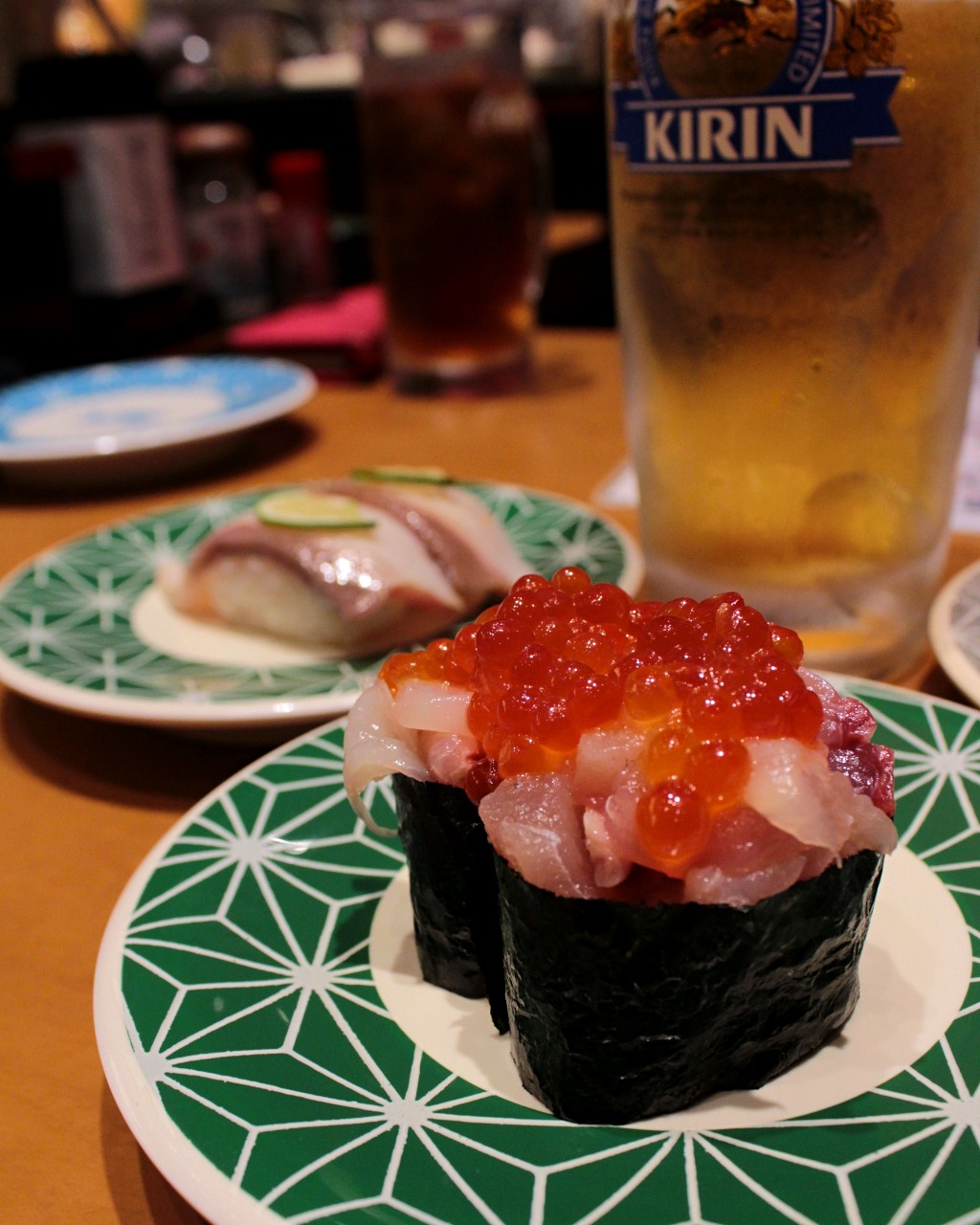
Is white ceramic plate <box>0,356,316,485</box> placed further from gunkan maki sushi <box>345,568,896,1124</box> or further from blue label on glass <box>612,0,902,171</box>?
gunkan maki sushi <box>345,568,896,1124</box>

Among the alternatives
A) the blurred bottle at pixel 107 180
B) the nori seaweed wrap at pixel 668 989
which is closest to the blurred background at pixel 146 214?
the blurred bottle at pixel 107 180

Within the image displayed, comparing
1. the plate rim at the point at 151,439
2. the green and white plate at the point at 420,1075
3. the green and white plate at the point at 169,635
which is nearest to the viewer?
A: the green and white plate at the point at 420,1075

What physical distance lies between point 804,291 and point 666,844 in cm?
54

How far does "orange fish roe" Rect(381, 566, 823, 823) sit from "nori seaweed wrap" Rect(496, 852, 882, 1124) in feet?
0.16

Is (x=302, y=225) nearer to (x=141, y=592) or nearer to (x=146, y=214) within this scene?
(x=146, y=214)

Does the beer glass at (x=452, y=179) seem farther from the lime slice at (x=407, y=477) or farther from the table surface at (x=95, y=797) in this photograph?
the lime slice at (x=407, y=477)

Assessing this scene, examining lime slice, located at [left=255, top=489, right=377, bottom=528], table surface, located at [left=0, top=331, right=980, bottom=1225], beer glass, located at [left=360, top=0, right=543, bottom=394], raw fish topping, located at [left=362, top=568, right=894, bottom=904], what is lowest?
table surface, located at [left=0, top=331, right=980, bottom=1225]

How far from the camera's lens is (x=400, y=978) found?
2.32ft

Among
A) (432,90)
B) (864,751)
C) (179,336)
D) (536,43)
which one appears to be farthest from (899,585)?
(536,43)

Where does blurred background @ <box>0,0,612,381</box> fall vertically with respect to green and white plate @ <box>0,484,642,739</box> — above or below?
above

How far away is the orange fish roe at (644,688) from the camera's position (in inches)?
21.9

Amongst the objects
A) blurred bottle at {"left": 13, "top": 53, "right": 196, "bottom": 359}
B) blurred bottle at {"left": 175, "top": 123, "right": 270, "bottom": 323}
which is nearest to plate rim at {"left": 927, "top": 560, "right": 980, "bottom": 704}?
blurred bottle at {"left": 13, "top": 53, "right": 196, "bottom": 359}

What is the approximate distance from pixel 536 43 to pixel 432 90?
13.9 ft

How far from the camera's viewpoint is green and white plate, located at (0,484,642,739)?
98cm
